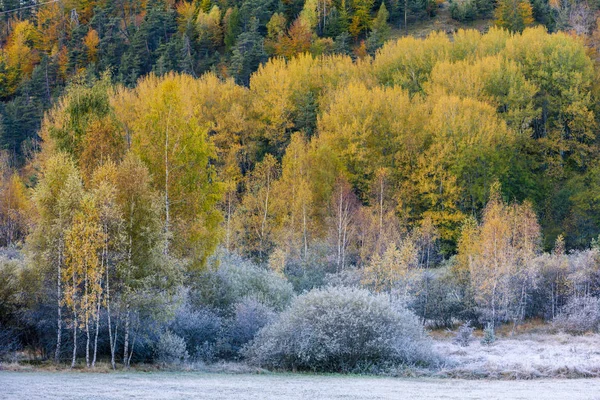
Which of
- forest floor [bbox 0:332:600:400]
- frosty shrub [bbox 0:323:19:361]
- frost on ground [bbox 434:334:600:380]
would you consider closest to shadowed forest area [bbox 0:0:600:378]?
frosty shrub [bbox 0:323:19:361]

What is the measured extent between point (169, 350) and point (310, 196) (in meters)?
30.3

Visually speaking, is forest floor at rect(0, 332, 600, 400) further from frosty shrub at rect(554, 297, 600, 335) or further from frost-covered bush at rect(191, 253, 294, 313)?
frosty shrub at rect(554, 297, 600, 335)

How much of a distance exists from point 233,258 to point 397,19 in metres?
85.9

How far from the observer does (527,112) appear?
73.7m

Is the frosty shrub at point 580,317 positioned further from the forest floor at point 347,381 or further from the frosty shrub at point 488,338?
the forest floor at point 347,381

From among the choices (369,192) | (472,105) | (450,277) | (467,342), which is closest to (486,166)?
(472,105)

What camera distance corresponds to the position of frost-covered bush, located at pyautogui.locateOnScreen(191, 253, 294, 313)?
3906 centimetres

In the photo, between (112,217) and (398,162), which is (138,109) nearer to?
(398,162)

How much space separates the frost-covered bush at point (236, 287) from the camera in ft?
128

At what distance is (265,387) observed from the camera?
2342 cm

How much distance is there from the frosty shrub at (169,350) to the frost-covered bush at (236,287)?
5455 mm

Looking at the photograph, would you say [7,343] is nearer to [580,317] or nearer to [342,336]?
[342,336]

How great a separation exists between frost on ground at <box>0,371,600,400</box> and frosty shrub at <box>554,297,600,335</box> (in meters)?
20.0

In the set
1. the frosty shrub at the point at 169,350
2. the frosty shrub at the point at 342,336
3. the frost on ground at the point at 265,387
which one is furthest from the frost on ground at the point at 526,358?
the frosty shrub at the point at 169,350
